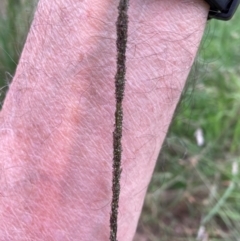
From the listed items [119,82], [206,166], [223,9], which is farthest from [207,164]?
[119,82]

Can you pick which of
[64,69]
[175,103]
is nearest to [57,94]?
[64,69]

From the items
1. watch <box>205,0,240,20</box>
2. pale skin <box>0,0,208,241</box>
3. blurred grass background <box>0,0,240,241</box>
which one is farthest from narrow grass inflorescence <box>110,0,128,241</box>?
blurred grass background <box>0,0,240,241</box>

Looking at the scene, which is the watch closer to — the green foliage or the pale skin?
the pale skin

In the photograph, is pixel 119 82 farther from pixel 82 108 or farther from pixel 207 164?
pixel 207 164

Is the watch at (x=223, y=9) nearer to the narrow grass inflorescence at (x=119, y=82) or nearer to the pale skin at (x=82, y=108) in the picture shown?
the pale skin at (x=82, y=108)

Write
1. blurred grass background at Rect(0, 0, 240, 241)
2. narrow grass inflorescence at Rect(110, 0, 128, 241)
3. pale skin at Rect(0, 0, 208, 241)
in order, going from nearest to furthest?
1. narrow grass inflorescence at Rect(110, 0, 128, 241)
2. pale skin at Rect(0, 0, 208, 241)
3. blurred grass background at Rect(0, 0, 240, 241)

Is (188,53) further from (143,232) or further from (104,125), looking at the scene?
(143,232)
